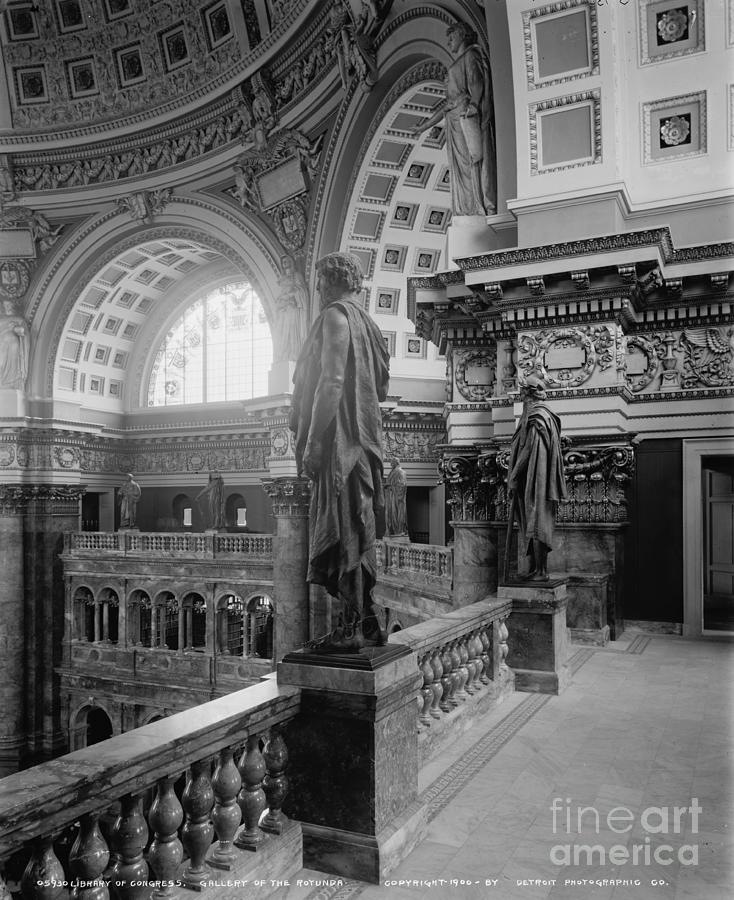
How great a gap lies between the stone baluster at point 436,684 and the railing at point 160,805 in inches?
70.6

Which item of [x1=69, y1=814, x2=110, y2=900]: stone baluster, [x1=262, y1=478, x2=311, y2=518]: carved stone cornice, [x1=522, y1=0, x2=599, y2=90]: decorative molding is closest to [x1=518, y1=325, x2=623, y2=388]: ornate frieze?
[x1=522, y1=0, x2=599, y2=90]: decorative molding

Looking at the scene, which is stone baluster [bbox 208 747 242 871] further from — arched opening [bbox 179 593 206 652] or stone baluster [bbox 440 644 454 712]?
arched opening [bbox 179 593 206 652]

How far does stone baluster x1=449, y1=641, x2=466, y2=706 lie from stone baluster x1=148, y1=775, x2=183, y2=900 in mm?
3107

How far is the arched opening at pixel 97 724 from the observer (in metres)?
22.8

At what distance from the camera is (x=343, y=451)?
3.95m

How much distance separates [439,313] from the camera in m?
11.2

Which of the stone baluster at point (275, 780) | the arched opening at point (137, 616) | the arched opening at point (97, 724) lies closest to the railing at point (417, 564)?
the stone baluster at point (275, 780)

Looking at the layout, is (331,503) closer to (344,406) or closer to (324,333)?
(344,406)

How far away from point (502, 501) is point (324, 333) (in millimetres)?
7122

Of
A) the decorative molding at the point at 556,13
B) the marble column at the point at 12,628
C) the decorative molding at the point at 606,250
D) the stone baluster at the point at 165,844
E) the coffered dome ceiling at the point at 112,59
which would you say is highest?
the coffered dome ceiling at the point at 112,59

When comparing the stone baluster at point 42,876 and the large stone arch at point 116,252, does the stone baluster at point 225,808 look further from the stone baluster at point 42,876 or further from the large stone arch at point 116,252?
the large stone arch at point 116,252

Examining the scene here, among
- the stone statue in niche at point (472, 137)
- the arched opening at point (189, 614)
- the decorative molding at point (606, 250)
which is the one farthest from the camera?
the arched opening at point (189, 614)

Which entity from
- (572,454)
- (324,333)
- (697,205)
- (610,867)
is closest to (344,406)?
(324,333)

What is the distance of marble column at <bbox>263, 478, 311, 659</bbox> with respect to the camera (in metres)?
18.5
